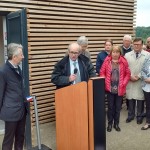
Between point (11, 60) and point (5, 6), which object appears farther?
point (5, 6)

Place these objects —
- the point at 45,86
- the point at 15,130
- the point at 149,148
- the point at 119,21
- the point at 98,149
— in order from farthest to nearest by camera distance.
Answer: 1. the point at 119,21
2. the point at 45,86
3. the point at 149,148
4. the point at 15,130
5. the point at 98,149

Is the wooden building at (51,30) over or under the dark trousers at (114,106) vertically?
over

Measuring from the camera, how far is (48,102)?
252 inches

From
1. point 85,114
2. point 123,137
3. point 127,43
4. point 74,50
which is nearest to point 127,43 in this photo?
point 127,43

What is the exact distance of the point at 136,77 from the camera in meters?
5.95

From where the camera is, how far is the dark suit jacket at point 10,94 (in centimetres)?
364

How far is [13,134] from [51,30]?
290cm

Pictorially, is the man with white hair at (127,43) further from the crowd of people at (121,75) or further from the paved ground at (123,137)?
the paved ground at (123,137)

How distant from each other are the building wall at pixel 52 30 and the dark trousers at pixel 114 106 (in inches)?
56.2

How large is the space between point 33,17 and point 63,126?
9.02ft

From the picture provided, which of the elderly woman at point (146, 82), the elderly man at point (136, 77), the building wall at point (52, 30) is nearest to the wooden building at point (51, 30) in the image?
the building wall at point (52, 30)

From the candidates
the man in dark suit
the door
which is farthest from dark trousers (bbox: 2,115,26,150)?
the door

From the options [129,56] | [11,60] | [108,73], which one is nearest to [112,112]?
[108,73]

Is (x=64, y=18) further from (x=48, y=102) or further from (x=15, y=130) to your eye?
(x=15, y=130)
